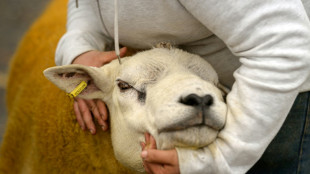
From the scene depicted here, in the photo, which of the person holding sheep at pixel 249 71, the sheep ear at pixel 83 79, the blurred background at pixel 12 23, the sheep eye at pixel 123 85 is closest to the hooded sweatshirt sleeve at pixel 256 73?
the person holding sheep at pixel 249 71

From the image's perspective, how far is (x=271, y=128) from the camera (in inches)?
38.0

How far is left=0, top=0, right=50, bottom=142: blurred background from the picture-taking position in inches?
140

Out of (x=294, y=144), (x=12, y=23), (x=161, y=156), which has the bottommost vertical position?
(x=12, y=23)

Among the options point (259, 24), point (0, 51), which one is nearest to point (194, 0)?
point (259, 24)

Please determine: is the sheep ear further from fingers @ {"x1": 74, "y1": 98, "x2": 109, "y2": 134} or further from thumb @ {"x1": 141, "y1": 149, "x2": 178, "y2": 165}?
thumb @ {"x1": 141, "y1": 149, "x2": 178, "y2": 165}

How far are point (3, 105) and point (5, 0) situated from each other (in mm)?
2006

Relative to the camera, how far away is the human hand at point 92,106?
4.41 ft

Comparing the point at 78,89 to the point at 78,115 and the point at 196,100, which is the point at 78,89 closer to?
the point at 78,115

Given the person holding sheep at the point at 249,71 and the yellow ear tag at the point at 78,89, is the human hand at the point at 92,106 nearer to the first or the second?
the yellow ear tag at the point at 78,89

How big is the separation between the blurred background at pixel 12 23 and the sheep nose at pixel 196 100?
259 cm

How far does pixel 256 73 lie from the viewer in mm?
949

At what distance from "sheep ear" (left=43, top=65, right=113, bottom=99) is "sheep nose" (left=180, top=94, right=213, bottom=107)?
1.26 feet

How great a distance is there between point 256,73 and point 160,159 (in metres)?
0.34

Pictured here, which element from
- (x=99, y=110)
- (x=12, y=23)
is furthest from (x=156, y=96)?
(x=12, y=23)
